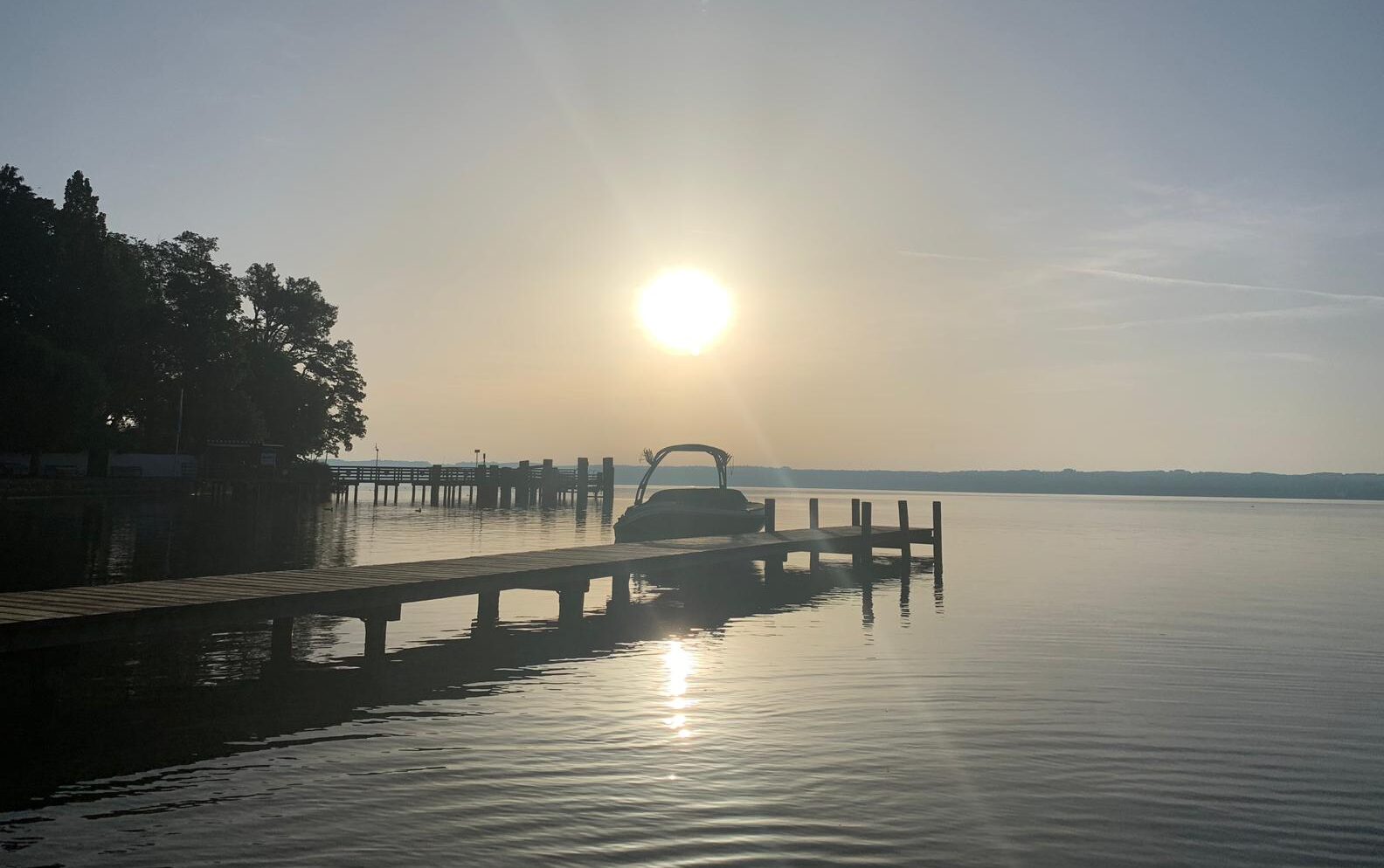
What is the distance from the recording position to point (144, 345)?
207 feet

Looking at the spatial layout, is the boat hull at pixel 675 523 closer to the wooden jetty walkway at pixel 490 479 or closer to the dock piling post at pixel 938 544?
the dock piling post at pixel 938 544

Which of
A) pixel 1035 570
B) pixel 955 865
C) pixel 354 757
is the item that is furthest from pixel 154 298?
pixel 955 865

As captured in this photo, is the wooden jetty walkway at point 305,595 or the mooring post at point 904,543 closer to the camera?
the wooden jetty walkway at point 305,595

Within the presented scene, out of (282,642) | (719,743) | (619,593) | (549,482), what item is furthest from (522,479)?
(719,743)

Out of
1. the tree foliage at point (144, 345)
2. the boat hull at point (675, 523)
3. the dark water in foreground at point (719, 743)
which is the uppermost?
the tree foliage at point (144, 345)

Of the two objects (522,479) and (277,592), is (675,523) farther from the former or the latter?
(522,479)

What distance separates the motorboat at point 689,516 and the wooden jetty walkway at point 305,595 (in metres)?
9.10

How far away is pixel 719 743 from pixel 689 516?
23547 millimetres

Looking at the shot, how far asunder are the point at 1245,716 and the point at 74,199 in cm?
6613

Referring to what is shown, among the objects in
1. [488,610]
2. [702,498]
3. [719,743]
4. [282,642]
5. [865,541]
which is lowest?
[719,743]

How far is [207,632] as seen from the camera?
17.4m

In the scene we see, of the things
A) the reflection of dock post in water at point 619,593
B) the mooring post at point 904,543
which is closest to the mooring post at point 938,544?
the mooring post at point 904,543

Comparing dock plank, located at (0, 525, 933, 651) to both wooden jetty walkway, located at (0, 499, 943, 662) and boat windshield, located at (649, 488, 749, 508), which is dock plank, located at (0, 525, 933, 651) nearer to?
wooden jetty walkway, located at (0, 499, 943, 662)

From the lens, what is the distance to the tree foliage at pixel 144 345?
54656mm
